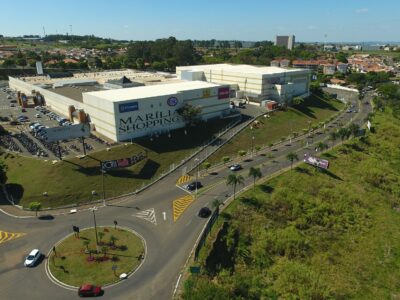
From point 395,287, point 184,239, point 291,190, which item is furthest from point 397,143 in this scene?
point 184,239

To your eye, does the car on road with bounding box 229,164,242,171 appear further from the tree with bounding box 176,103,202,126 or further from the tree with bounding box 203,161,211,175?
the tree with bounding box 176,103,202,126

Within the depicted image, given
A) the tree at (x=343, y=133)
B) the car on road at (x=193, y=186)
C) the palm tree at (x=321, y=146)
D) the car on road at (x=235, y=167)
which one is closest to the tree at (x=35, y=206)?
the car on road at (x=193, y=186)

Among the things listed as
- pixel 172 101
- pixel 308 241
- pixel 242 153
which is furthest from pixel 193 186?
pixel 172 101

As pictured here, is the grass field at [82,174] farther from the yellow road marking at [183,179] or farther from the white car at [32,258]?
the white car at [32,258]

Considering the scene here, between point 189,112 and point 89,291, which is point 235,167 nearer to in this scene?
point 189,112

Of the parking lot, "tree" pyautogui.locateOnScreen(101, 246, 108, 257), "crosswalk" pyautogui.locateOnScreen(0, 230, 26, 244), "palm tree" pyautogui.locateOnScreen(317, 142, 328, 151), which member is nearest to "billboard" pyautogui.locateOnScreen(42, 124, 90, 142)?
the parking lot

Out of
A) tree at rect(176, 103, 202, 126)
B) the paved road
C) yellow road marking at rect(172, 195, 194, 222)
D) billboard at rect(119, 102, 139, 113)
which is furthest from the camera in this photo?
tree at rect(176, 103, 202, 126)
